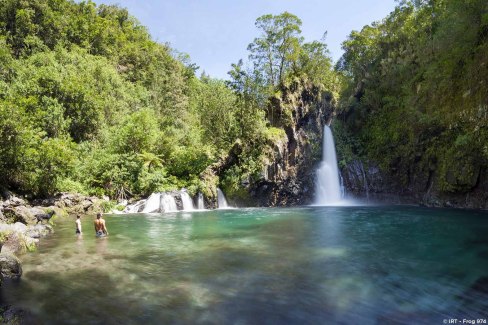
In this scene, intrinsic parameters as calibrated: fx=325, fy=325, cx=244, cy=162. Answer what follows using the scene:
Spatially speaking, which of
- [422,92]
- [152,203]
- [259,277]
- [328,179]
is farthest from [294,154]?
[259,277]

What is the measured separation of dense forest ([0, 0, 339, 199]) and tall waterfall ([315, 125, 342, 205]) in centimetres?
566

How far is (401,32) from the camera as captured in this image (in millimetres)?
34812

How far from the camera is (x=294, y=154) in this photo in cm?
3306

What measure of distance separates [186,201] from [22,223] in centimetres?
1398

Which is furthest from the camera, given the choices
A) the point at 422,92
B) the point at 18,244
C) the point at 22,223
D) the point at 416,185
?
the point at 416,185

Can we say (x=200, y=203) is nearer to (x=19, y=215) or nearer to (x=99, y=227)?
(x=19, y=215)

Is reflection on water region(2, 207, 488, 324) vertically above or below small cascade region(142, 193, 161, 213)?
below

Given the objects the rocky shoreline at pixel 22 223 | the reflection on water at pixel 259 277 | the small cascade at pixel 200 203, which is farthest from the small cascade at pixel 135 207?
the reflection on water at pixel 259 277

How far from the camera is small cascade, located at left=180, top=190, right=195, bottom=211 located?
28.6 meters

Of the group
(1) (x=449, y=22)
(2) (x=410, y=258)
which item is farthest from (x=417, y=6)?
(2) (x=410, y=258)

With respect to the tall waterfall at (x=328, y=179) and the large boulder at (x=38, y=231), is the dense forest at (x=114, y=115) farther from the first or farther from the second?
the large boulder at (x=38, y=231)

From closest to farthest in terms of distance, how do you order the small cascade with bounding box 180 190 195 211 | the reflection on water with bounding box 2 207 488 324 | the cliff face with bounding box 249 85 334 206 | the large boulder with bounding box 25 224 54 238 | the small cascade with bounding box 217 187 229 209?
the reflection on water with bounding box 2 207 488 324 < the large boulder with bounding box 25 224 54 238 < the small cascade with bounding box 180 190 195 211 < the small cascade with bounding box 217 187 229 209 < the cliff face with bounding box 249 85 334 206

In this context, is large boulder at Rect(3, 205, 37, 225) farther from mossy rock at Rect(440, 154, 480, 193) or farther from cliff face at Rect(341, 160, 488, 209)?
mossy rock at Rect(440, 154, 480, 193)

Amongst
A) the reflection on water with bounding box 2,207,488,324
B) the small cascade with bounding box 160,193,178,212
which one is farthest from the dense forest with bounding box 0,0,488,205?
the reflection on water with bounding box 2,207,488,324
